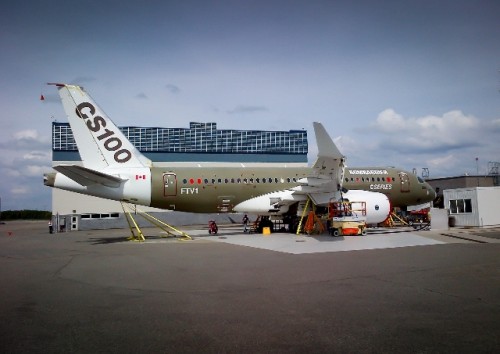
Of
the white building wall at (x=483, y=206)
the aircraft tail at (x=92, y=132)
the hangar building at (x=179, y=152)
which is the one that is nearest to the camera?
the aircraft tail at (x=92, y=132)

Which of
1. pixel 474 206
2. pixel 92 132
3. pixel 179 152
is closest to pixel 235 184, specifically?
pixel 92 132

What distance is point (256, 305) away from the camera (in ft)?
23.9

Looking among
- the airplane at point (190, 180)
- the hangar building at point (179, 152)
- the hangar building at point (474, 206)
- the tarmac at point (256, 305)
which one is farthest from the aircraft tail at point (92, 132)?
the hangar building at point (474, 206)

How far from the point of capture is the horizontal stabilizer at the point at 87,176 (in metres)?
19.6

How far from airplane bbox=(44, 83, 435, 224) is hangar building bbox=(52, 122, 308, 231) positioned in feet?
59.3

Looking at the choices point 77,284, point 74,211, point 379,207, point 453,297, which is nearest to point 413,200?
point 379,207

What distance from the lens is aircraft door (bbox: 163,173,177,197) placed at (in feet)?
78.5

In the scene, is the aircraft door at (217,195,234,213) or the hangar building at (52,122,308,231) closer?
the aircraft door at (217,195,234,213)

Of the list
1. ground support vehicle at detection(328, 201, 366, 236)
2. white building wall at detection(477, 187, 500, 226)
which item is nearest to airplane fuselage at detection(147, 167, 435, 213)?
ground support vehicle at detection(328, 201, 366, 236)

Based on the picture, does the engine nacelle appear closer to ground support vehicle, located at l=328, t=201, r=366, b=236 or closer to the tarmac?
ground support vehicle, located at l=328, t=201, r=366, b=236

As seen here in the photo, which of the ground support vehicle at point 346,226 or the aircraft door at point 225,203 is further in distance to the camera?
the aircraft door at point 225,203

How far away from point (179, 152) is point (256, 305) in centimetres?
4501

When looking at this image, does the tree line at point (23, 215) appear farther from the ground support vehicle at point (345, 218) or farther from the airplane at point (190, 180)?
the ground support vehicle at point (345, 218)

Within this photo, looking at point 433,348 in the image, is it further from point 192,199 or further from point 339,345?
point 192,199
